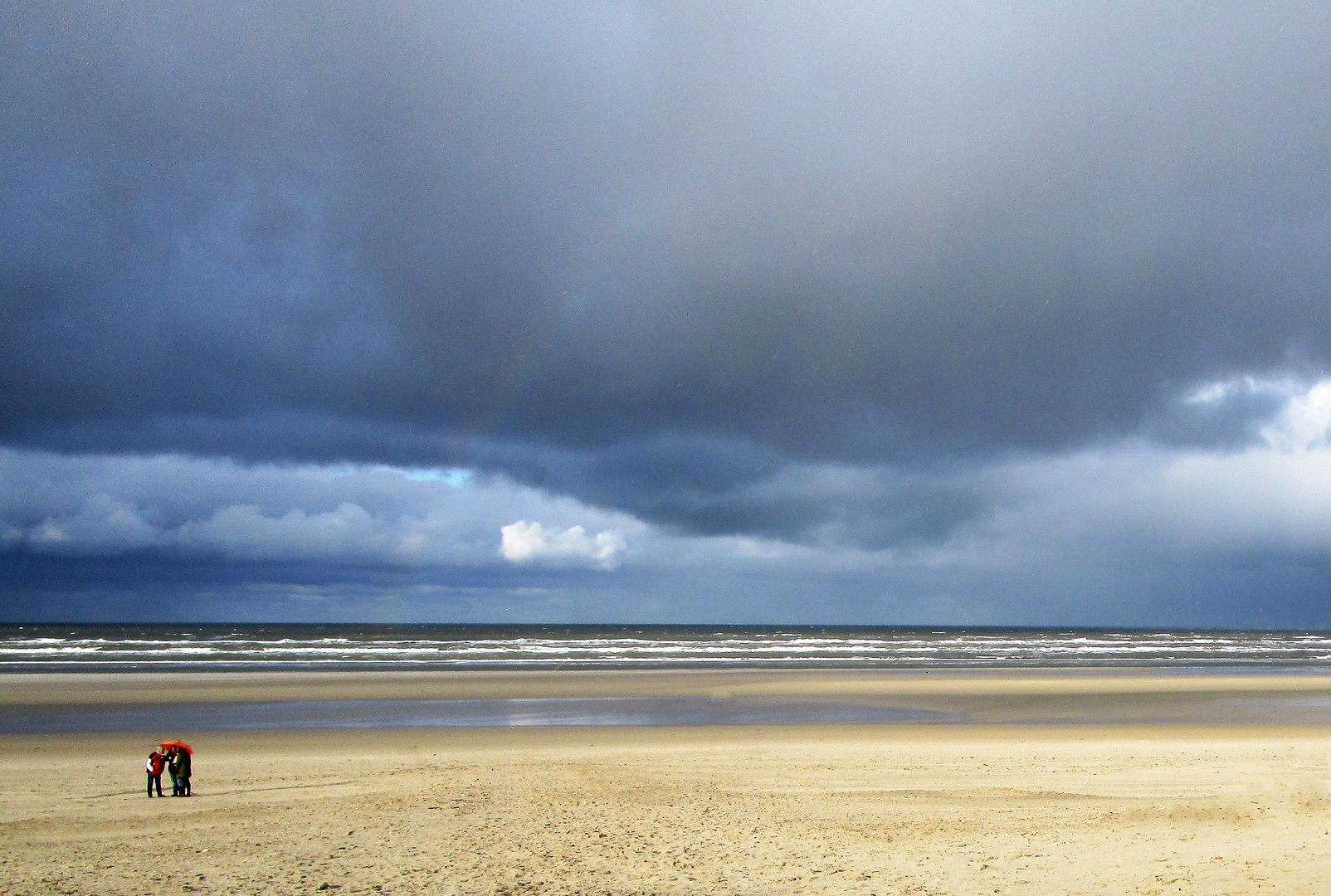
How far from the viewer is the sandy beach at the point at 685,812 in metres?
9.44

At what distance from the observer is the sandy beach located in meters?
9.44

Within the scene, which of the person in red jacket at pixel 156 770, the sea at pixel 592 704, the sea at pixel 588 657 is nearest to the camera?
the person in red jacket at pixel 156 770

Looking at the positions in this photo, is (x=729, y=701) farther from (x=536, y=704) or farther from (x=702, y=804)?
(x=702, y=804)

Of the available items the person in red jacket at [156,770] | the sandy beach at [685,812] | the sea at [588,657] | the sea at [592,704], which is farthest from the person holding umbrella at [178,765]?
the sea at [588,657]

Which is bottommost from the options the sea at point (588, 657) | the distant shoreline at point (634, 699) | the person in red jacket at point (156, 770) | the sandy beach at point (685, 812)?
the sea at point (588, 657)

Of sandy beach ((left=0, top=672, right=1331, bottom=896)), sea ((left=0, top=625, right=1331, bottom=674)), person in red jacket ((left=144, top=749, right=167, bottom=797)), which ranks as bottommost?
sea ((left=0, top=625, right=1331, bottom=674))

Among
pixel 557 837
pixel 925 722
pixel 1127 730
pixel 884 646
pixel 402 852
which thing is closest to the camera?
pixel 402 852

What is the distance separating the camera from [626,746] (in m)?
18.9

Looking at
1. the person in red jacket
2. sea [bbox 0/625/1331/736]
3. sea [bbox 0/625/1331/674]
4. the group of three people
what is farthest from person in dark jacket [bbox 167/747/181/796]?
sea [bbox 0/625/1331/674]

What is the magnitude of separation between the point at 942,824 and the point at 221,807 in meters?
10.4

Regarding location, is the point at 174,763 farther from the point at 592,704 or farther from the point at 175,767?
the point at 592,704

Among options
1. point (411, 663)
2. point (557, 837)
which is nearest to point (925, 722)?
point (557, 837)

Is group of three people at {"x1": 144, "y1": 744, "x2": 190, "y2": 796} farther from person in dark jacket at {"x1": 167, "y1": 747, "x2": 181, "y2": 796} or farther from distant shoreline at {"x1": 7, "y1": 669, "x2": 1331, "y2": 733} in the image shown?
distant shoreline at {"x1": 7, "y1": 669, "x2": 1331, "y2": 733}

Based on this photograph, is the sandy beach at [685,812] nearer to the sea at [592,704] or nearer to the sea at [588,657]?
the sea at [592,704]
